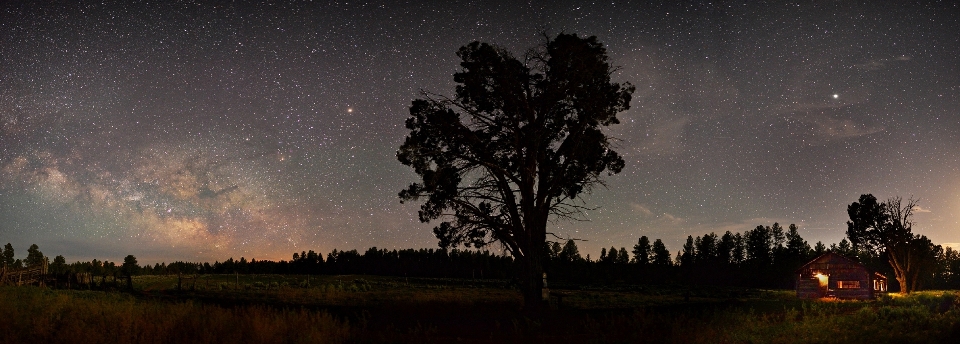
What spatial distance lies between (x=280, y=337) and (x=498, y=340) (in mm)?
4979

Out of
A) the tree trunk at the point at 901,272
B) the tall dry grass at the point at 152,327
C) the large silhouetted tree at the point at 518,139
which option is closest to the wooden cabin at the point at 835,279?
the tree trunk at the point at 901,272

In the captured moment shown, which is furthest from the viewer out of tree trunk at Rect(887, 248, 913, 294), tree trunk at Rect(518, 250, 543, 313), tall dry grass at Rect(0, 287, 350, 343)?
tree trunk at Rect(887, 248, 913, 294)

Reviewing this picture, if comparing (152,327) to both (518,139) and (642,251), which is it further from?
(642,251)

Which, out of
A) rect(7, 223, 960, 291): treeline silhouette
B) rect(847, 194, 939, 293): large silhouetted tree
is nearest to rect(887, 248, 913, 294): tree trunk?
rect(847, 194, 939, 293): large silhouetted tree

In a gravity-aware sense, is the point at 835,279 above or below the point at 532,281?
below

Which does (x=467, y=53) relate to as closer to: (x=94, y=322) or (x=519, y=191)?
(x=519, y=191)

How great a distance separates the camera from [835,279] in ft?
174

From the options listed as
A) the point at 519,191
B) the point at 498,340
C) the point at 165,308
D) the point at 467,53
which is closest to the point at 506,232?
the point at 519,191

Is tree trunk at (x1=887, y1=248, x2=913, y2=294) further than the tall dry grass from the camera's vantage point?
Yes

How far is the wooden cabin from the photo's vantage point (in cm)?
5119

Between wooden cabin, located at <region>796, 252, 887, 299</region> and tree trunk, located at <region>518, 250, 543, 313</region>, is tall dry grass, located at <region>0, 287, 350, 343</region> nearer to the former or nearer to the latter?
tree trunk, located at <region>518, 250, 543, 313</region>

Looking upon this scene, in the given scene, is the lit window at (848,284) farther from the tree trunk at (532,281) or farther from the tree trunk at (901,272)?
the tree trunk at (532,281)

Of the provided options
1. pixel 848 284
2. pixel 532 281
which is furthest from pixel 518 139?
pixel 848 284

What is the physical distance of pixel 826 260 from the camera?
53.8 metres
